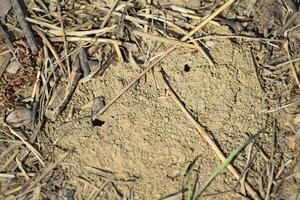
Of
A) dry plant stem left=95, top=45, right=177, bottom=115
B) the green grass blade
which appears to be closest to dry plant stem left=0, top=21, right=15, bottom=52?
dry plant stem left=95, top=45, right=177, bottom=115

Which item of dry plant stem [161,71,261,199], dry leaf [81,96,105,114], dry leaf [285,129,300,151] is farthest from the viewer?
dry leaf [81,96,105,114]

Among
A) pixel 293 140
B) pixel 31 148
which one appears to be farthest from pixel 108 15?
pixel 293 140

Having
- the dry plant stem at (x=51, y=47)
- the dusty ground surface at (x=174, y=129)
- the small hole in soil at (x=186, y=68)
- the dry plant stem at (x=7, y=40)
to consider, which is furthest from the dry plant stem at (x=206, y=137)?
the dry plant stem at (x=7, y=40)

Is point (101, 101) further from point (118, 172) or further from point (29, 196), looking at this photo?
point (29, 196)

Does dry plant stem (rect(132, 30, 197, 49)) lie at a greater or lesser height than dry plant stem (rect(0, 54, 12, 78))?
greater

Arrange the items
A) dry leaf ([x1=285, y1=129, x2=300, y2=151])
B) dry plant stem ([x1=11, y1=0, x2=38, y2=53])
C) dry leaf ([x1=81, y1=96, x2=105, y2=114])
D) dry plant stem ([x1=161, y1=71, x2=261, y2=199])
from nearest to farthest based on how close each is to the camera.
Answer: dry plant stem ([x1=161, y1=71, x2=261, y2=199]), dry leaf ([x1=285, y1=129, x2=300, y2=151]), dry leaf ([x1=81, y1=96, x2=105, y2=114]), dry plant stem ([x1=11, y1=0, x2=38, y2=53])

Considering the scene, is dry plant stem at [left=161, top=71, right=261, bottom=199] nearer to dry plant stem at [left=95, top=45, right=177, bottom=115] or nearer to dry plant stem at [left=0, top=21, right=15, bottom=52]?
dry plant stem at [left=95, top=45, right=177, bottom=115]

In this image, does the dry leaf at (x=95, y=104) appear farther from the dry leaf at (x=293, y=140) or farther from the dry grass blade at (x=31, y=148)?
the dry leaf at (x=293, y=140)
